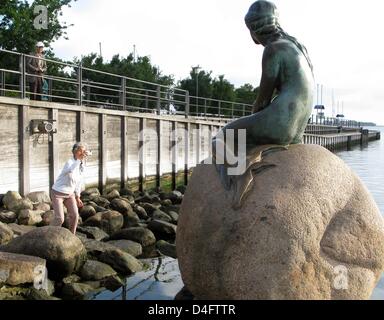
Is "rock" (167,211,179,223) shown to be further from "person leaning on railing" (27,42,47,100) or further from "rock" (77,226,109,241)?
"person leaning on railing" (27,42,47,100)

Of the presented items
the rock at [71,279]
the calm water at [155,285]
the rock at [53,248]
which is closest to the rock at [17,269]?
the rock at [53,248]

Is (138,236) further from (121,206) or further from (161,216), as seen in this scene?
(121,206)

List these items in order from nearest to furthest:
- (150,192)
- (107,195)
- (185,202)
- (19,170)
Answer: (185,202) → (19,170) → (107,195) → (150,192)

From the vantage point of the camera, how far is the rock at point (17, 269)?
7.15 m

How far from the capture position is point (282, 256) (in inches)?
198

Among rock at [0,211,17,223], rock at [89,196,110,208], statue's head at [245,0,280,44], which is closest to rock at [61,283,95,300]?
statue's head at [245,0,280,44]

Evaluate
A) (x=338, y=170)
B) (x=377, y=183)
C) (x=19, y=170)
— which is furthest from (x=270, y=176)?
(x=377, y=183)

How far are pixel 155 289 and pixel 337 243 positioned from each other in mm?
3597

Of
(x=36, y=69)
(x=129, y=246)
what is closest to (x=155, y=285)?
(x=129, y=246)

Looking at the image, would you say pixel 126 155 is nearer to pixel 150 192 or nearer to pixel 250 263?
pixel 150 192

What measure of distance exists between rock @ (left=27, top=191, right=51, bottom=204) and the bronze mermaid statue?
7.79 m

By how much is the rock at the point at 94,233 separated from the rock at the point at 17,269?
3.32 metres

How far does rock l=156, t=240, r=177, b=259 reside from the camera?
33.9ft

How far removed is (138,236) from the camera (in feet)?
34.8
